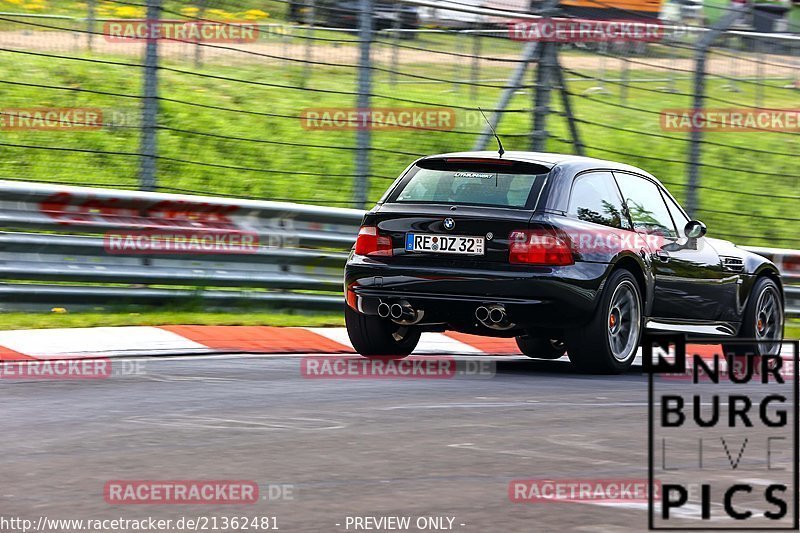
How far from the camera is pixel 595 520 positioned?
532 centimetres

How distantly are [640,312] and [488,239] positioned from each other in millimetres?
1391

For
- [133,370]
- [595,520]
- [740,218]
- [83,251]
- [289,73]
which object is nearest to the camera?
[595,520]

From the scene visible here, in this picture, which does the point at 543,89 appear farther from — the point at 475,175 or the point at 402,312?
the point at 402,312

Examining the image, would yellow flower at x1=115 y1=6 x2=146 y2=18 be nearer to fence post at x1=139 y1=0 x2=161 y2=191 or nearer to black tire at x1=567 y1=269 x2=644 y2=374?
fence post at x1=139 y1=0 x2=161 y2=191

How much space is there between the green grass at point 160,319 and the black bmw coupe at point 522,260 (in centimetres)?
185

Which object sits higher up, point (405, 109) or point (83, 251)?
point (405, 109)

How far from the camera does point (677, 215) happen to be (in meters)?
11.1

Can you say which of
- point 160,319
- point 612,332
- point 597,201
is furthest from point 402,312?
point 160,319

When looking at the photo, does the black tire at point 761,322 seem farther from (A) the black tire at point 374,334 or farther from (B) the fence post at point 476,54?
(B) the fence post at point 476,54

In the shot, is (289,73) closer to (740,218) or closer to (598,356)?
(598,356)

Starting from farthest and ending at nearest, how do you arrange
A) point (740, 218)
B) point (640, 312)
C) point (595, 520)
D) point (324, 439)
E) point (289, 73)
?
point (740, 218)
point (289, 73)
point (640, 312)
point (324, 439)
point (595, 520)

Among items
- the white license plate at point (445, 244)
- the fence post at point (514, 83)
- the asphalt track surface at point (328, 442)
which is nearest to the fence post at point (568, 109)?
the fence post at point (514, 83)

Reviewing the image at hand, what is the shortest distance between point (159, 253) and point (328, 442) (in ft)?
18.0

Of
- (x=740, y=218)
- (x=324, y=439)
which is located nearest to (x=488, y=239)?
(x=324, y=439)
